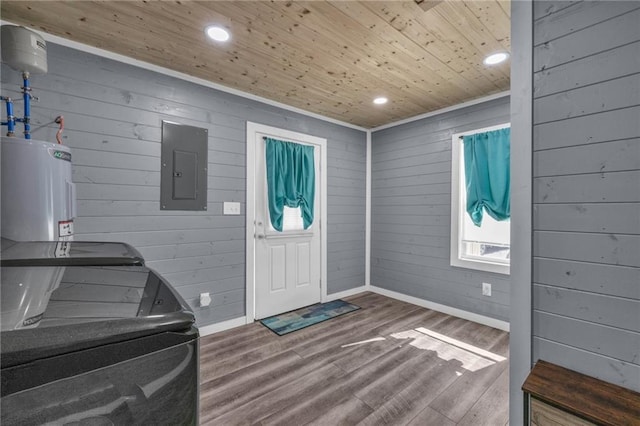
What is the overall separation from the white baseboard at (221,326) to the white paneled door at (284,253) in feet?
0.68

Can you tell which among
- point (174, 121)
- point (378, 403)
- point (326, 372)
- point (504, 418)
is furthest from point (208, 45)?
point (504, 418)

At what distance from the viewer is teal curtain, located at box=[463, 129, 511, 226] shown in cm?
303

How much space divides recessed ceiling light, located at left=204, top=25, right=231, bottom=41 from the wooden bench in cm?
265

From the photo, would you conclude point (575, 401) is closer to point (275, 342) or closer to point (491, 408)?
point (491, 408)

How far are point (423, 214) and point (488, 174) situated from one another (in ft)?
2.95

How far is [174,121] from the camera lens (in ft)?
8.93

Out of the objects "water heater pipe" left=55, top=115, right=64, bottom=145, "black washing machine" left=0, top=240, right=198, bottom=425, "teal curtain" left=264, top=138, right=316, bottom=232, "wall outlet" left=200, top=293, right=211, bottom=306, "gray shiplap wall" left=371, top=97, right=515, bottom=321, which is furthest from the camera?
"teal curtain" left=264, top=138, right=316, bottom=232

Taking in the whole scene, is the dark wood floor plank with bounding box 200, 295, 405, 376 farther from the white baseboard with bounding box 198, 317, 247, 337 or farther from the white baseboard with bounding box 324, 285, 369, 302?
the white baseboard with bounding box 324, 285, 369, 302

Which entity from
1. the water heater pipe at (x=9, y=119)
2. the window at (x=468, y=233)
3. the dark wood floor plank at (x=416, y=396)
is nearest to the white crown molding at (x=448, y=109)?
the window at (x=468, y=233)

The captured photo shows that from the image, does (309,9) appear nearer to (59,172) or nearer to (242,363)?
(59,172)

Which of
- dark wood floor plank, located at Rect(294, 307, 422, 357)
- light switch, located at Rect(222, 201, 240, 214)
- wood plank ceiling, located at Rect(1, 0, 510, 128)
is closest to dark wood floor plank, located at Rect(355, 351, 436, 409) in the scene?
dark wood floor plank, located at Rect(294, 307, 422, 357)

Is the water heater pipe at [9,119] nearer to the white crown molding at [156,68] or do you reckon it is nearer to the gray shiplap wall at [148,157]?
the gray shiplap wall at [148,157]

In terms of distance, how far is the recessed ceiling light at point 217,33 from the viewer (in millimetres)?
2023

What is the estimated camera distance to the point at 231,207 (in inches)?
121
